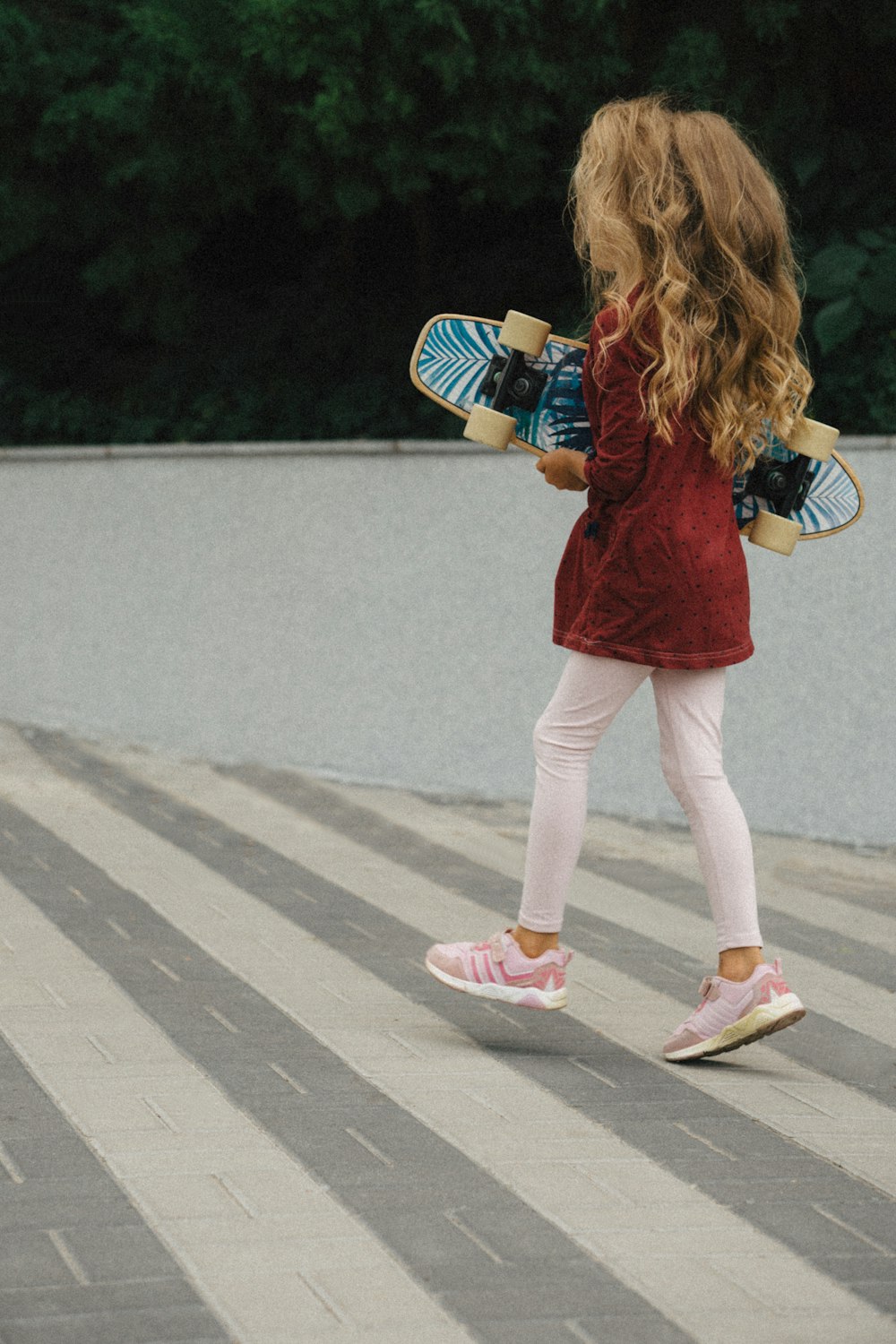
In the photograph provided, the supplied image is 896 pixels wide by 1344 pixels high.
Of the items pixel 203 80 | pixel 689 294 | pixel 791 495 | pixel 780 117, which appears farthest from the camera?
pixel 203 80

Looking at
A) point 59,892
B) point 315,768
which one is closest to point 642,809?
point 315,768

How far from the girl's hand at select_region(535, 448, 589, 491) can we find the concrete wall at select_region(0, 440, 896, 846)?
341cm

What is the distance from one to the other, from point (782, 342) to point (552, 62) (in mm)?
4697

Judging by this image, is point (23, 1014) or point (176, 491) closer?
point (23, 1014)

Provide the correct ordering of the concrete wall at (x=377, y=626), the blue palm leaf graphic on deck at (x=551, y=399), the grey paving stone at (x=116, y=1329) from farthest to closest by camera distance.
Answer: the concrete wall at (x=377, y=626)
the blue palm leaf graphic on deck at (x=551, y=399)
the grey paving stone at (x=116, y=1329)

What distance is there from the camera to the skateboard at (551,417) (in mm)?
4090

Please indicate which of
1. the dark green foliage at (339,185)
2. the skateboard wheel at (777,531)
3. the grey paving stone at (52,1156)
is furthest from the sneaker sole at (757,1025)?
the dark green foliage at (339,185)

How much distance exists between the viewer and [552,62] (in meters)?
8.20

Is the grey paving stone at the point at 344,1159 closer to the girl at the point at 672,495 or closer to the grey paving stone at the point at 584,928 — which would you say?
the girl at the point at 672,495

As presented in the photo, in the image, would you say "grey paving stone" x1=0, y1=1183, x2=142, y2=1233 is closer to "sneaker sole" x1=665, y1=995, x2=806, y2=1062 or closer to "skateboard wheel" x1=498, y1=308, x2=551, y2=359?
"sneaker sole" x1=665, y1=995, x2=806, y2=1062

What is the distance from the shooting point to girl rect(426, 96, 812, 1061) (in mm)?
3836

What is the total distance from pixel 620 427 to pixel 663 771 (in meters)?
0.76

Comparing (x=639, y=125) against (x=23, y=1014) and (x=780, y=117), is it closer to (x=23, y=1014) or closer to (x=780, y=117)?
(x=23, y=1014)

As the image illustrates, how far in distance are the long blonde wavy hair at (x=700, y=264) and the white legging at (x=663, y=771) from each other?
0.50m
